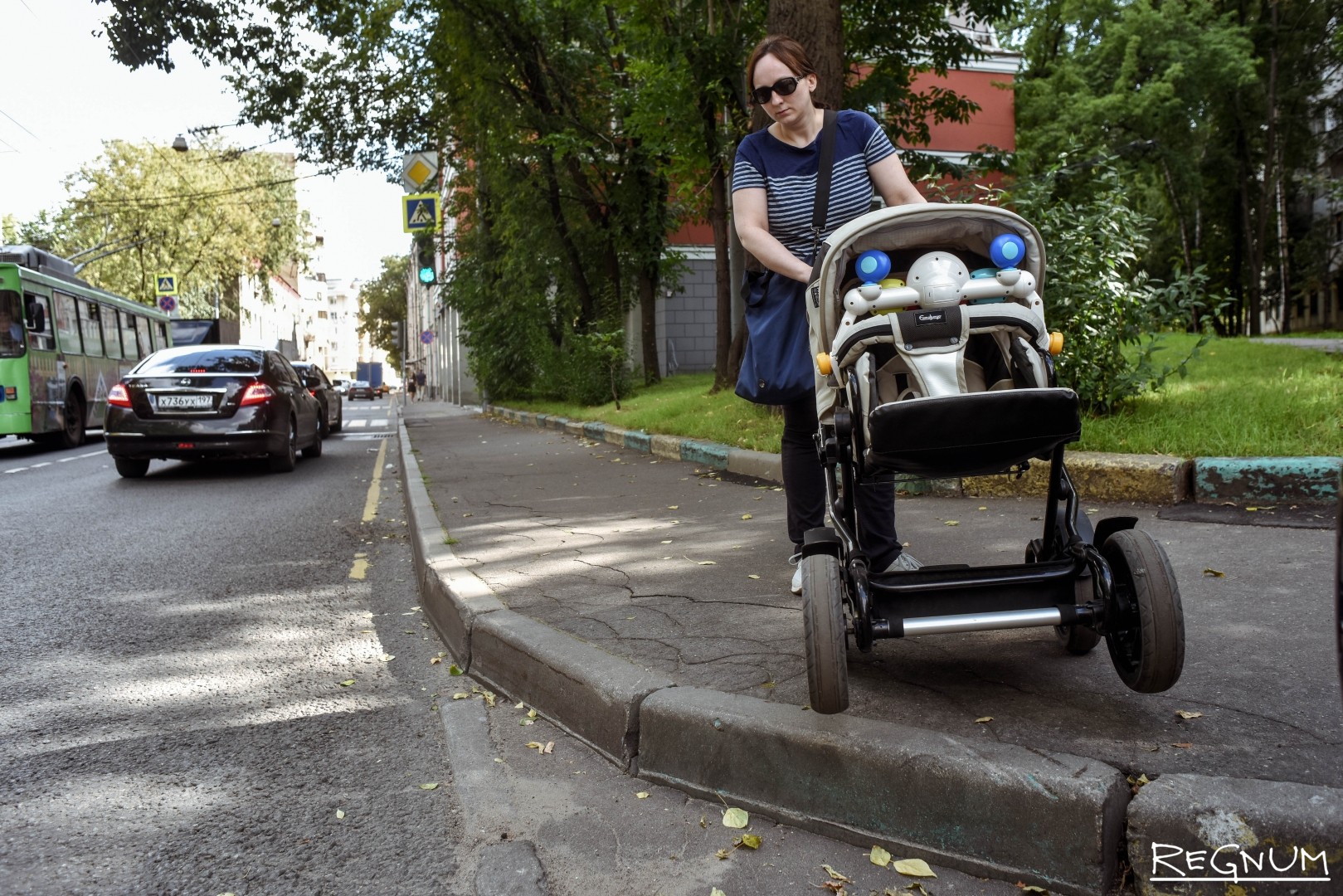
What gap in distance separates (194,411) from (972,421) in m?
10.6

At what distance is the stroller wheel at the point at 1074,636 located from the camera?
329 cm

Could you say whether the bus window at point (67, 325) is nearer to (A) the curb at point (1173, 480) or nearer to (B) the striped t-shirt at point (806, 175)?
(A) the curb at point (1173, 480)

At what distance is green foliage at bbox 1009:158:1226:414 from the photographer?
6926 mm

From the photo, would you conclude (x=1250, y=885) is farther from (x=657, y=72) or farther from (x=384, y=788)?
(x=657, y=72)

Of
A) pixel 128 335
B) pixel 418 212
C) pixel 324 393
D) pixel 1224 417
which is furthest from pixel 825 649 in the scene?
pixel 128 335

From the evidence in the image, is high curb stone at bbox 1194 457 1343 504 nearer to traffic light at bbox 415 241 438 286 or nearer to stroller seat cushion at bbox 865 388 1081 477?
stroller seat cushion at bbox 865 388 1081 477

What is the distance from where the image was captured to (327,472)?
1263 centimetres

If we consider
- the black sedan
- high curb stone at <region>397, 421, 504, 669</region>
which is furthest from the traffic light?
high curb stone at <region>397, 421, 504, 669</region>

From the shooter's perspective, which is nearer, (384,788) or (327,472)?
(384,788)

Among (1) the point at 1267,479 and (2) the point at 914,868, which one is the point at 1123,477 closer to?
(1) the point at 1267,479

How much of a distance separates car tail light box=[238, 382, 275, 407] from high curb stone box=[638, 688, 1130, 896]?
32.1ft

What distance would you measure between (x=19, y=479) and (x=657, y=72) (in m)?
9.10

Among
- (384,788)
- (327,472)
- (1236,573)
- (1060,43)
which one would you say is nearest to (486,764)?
(384,788)

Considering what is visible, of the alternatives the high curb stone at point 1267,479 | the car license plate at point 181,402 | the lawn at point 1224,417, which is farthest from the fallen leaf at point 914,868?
the car license plate at point 181,402
